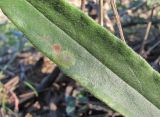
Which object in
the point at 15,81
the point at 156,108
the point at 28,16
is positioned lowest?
the point at 15,81

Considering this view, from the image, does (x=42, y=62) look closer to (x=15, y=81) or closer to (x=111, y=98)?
(x=15, y=81)

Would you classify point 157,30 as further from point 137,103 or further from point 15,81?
point 137,103

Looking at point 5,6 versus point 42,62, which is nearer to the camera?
point 5,6

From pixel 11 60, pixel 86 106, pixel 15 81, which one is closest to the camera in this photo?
pixel 86 106

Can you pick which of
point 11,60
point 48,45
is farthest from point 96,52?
point 11,60

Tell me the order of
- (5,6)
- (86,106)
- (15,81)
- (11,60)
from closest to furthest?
(5,6)
(86,106)
(15,81)
(11,60)

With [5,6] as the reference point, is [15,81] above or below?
below

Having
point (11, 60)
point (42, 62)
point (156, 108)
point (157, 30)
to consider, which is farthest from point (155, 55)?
point (156, 108)
